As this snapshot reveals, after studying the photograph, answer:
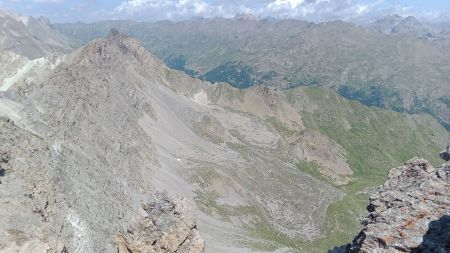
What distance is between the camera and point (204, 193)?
177625 mm

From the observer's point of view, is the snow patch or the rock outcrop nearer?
the rock outcrop

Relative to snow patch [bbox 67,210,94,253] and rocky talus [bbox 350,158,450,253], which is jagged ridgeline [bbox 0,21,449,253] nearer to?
snow patch [bbox 67,210,94,253]

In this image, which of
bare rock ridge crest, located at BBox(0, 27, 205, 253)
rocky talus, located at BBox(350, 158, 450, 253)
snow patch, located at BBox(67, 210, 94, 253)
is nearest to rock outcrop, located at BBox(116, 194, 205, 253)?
bare rock ridge crest, located at BBox(0, 27, 205, 253)

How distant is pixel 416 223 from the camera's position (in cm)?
3012

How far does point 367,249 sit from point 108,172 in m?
112

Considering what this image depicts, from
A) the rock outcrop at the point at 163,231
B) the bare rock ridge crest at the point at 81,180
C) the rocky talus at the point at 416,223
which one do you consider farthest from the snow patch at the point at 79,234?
the rocky talus at the point at 416,223

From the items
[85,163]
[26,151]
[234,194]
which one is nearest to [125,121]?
[234,194]

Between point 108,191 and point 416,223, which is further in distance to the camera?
point 108,191

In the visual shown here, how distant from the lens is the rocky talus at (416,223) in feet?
93.5

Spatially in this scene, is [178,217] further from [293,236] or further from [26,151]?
[293,236]

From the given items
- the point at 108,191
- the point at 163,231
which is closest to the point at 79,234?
the point at 108,191

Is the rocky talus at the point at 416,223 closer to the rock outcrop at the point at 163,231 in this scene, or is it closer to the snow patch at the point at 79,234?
the rock outcrop at the point at 163,231

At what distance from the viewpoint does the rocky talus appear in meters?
28.5

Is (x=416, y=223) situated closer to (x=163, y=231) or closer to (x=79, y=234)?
(x=163, y=231)
